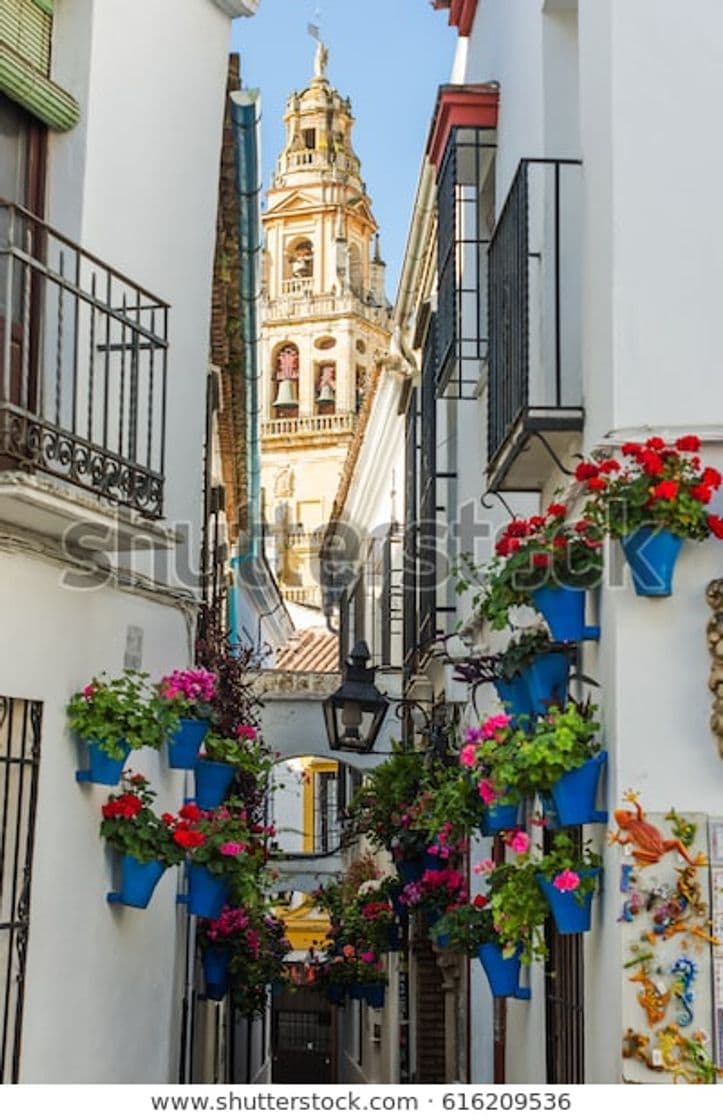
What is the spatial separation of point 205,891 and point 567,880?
2.93 metres

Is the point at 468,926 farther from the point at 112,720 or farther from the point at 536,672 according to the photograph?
the point at 536,672

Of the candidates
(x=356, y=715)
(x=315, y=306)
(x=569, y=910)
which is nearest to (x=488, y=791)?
(x=569, y=910)

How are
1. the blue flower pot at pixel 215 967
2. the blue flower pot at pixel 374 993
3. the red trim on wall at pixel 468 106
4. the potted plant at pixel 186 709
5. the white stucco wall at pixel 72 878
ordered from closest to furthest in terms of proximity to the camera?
the white stucco wall at pixel 72 878 → the potted plant at pixel 186 709 → the red trim on wall at pixel 468 106 → the blue flower pot at pixel 215 967 → the blue flower pot at pixel 374 993

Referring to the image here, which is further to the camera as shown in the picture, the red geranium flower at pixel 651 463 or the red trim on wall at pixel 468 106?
the red trim on wall at pixel 468 106

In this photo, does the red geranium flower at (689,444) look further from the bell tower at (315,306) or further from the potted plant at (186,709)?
the bell tower at (315,306)

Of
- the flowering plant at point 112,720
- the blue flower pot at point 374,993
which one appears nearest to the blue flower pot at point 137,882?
the flowering plant at point 112,720

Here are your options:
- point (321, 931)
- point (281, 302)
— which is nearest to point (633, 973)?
point (321, 931)

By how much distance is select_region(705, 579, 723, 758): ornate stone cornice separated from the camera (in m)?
5.54

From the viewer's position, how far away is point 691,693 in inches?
221

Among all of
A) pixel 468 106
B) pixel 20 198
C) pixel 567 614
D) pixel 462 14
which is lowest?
pixel 567 614

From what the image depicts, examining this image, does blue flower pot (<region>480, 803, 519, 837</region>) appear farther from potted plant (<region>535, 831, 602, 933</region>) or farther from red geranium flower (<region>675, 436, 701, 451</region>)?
red geranium flower (<region>675, 436, 701, 451</region>)

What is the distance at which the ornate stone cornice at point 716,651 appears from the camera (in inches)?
218

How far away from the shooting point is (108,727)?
7066 millimetres

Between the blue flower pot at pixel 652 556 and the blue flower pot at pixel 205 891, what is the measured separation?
3375 millimetres
